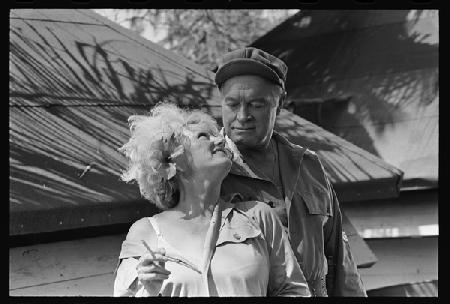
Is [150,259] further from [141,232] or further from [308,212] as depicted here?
[308,212]

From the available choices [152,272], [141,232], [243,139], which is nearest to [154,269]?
[152,272]

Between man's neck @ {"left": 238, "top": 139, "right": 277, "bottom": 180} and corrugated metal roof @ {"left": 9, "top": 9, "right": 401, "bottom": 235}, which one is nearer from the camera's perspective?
man's neck @ {"left": 238, "top": 139, "right": 277, "bottom": 180}

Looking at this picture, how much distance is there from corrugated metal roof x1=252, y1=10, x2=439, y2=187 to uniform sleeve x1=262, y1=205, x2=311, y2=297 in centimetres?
565

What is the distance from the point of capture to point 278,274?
3932 mm

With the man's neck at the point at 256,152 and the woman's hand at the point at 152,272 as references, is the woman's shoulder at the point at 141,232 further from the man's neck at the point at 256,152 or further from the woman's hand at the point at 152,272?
the man's neck at the point at 256,152

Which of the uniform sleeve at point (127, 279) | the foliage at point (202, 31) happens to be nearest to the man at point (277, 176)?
the uniform sleeve at point (127, 279)

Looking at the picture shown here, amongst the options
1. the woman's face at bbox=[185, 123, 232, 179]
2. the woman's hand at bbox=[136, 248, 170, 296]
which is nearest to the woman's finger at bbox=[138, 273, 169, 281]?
the woman's hand at bbox=[136, 248, 170, 296]

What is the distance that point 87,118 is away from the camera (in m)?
6.34

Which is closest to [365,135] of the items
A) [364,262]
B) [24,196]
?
[364,262]

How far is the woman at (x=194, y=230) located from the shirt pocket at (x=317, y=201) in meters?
0.33

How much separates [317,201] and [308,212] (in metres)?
0.09

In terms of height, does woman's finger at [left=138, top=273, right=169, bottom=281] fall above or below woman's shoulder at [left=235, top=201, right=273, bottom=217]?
below

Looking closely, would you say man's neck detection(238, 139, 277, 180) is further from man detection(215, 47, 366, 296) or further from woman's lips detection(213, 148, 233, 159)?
woman's lips detection(213, 148, 233, 159)

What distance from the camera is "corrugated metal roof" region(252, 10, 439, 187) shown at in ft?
32.9
